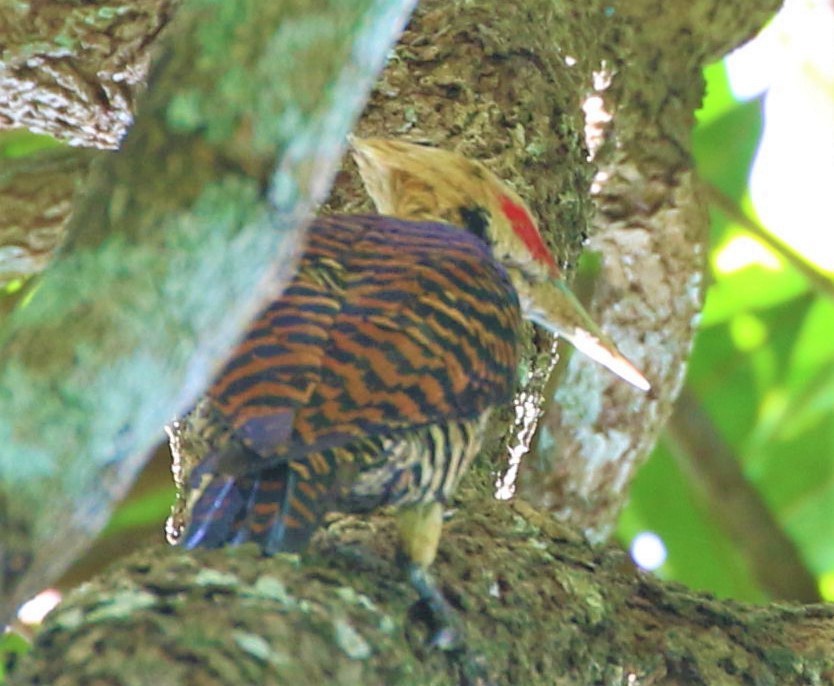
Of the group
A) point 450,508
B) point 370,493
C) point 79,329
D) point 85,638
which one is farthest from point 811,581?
point 79,329

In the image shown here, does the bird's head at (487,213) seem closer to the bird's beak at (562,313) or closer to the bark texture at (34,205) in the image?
the bird's beak at (562,313)

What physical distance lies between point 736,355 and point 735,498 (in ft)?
4.53

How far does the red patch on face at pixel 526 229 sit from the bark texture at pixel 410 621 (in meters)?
0.64

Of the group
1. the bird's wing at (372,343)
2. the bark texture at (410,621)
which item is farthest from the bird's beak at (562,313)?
the bark texture at (410,621)

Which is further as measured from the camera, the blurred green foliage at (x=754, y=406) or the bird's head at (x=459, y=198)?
the blurred green foliage at (x=754, y=406)

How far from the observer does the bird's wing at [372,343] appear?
233 cm

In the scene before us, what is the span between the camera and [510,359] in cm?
288

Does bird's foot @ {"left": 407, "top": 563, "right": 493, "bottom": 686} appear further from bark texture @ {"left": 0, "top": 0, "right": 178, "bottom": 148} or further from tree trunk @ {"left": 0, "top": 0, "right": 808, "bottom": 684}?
bark texture @ {"left": 0, "top": 0, "right": 178, "bottom": 148}

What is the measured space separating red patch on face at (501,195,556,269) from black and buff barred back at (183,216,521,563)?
0.25m

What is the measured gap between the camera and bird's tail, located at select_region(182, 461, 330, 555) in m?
2.25

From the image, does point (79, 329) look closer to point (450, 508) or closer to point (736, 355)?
point (450, 508)

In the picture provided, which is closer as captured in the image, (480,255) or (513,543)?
(513,543)

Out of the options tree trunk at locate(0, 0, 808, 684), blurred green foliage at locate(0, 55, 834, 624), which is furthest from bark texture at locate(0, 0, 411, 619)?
blurred green foliage at locate(0, 55, 834, 624)

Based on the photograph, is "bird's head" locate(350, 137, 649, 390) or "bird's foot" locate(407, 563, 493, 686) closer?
"bird's foot" locate(407, 563, 493, 686)
